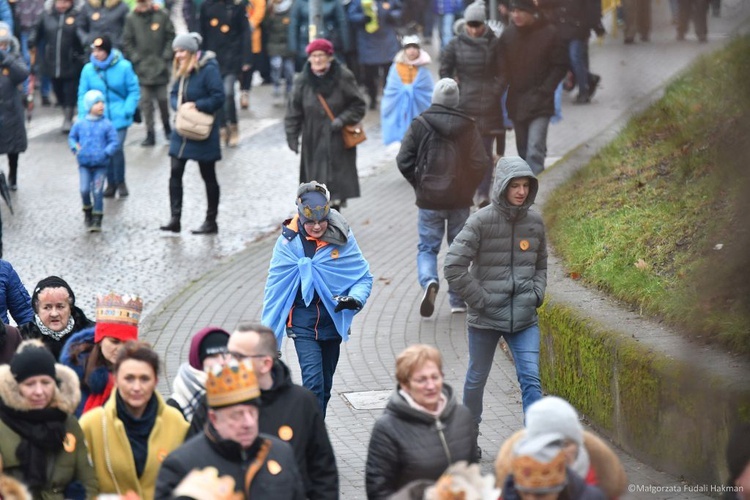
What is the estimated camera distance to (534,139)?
13109 millimetres

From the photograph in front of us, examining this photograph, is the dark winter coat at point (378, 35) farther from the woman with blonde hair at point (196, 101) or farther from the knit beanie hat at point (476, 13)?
the woman with blonde hair at point (196, 101)

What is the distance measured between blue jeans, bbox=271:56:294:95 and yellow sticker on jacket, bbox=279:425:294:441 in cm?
1697

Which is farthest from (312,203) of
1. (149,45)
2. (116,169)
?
(149,45)

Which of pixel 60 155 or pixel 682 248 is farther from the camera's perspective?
pixel 60 155

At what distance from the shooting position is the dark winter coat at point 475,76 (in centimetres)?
1354

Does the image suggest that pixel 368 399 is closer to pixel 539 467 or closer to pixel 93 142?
pixel 539 467

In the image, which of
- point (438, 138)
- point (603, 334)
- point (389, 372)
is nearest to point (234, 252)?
point (438, 138)

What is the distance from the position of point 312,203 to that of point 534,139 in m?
6.19

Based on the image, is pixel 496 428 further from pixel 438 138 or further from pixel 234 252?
pixel 234 252

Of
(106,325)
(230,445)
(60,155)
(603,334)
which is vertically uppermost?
(230,445)

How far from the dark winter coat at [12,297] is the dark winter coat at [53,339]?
1.06 metres

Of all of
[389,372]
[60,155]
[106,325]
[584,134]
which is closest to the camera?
[106,325]

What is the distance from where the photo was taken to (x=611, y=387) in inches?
285

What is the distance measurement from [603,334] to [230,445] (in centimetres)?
370
